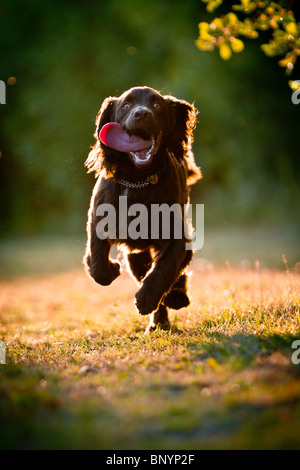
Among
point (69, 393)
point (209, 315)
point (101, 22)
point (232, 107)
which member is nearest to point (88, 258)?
point (209, 315)

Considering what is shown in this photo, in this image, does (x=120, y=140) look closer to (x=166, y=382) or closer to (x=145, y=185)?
(x=145, y=185)

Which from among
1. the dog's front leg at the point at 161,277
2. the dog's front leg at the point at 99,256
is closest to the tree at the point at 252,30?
the dog's front leg at the point at 161,277

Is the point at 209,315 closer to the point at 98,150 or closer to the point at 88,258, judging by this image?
the point at 88,258

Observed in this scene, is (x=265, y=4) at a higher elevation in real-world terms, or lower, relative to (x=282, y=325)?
higher

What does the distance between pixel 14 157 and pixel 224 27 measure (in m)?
14.8

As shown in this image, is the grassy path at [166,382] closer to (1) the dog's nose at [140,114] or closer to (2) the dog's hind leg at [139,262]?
(2) the dog's hind leg at [139,262]

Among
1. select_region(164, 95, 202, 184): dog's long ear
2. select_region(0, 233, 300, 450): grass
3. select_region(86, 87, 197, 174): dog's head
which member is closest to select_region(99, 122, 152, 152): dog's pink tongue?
select_region(86, 87, 197, 174): dog's head

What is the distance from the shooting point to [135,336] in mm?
3920

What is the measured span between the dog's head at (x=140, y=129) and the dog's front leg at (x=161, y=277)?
2.19ft

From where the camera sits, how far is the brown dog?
3.73 meters

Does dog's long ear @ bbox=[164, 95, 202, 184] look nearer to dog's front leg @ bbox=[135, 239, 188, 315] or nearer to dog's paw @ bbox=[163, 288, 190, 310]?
dog's front leg @ bbox=[135, 239, 188, 315]

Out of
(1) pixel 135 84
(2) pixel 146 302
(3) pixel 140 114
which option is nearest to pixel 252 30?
(3) pixel 140 114

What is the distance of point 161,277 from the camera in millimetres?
3660

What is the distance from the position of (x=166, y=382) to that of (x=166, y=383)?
0.01 meters
